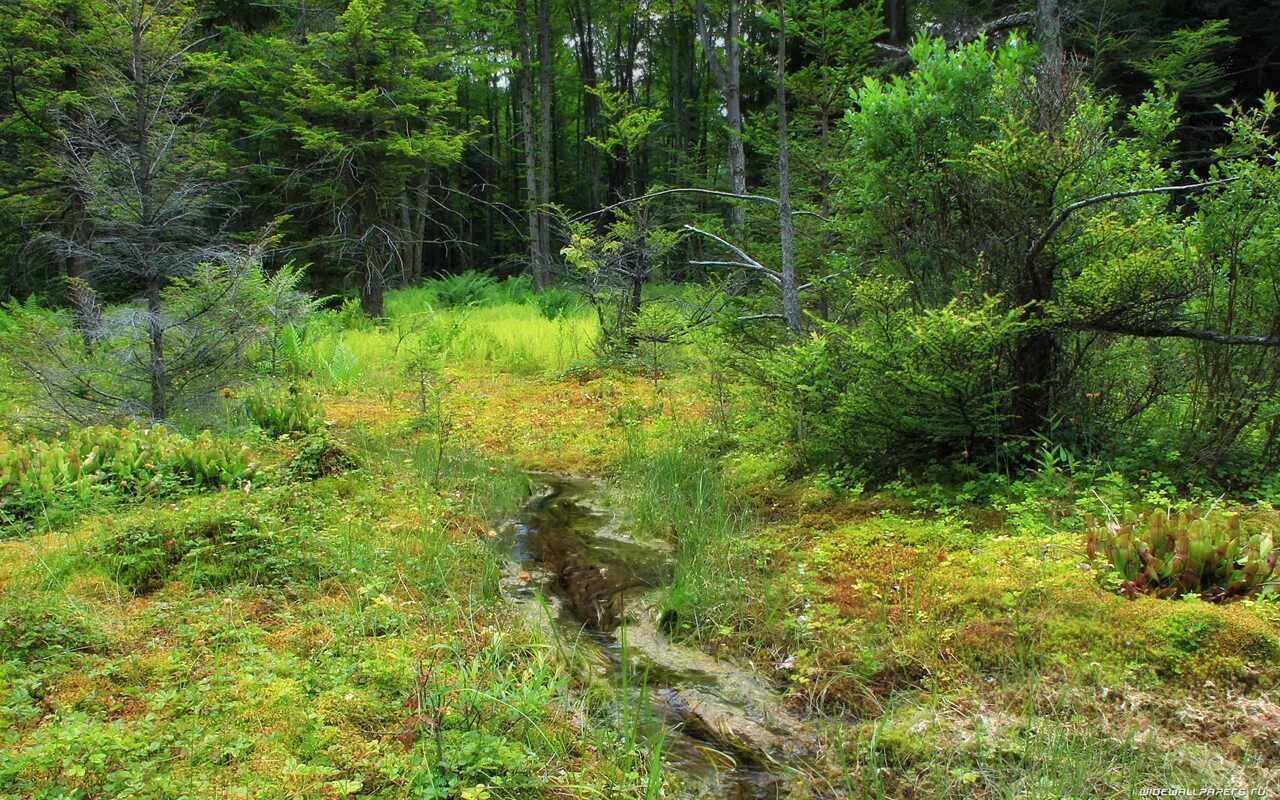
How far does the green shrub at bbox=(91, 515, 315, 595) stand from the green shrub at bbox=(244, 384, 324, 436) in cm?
226

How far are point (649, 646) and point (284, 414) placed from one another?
173 inches

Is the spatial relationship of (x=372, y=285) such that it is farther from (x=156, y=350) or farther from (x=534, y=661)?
(x=534, y=661)

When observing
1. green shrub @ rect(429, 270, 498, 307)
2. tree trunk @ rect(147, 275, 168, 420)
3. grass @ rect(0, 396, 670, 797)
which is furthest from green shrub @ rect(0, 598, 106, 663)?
green shrub @ rect(429, 270, 498, 307)

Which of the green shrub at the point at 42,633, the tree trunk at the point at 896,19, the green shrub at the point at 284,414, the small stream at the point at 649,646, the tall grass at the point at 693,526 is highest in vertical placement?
the tree trunk at the point at 896,19

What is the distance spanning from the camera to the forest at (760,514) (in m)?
2.58

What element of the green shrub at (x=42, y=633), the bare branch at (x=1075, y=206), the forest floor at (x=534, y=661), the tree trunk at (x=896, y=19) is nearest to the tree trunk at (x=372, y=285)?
the forest floor at (x=534, y=661)

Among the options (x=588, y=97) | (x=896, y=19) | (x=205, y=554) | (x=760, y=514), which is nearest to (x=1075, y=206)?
(x=760, y=514)

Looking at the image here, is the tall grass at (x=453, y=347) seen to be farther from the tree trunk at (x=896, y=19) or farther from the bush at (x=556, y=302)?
the tree trunk at (x=896, y=19)

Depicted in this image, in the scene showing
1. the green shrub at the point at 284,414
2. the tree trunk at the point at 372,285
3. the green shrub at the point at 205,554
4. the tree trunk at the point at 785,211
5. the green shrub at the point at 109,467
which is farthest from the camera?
the tree trunk at the point at 372,285

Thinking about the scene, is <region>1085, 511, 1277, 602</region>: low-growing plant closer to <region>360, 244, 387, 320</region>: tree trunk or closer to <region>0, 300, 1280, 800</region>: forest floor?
<region>0, 300, 1280, 800</region>: forest floor

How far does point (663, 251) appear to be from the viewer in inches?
392

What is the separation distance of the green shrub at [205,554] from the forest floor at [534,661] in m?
0.02

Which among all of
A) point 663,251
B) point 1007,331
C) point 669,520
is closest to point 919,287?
point 1007,331

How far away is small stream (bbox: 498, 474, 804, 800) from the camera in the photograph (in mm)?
2777
